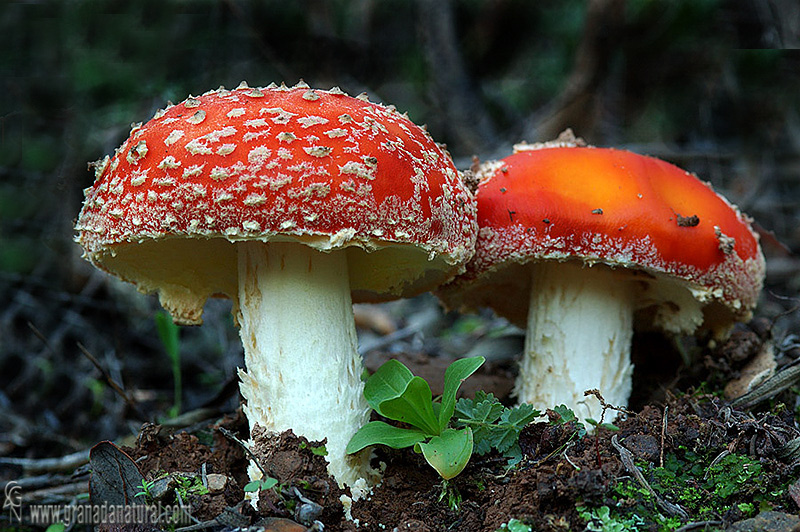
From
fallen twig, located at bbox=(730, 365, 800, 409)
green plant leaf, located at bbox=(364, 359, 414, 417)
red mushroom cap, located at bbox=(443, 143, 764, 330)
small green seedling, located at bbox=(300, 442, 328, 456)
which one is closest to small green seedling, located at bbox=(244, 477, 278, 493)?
small green seedling, located at bbox=(300, 442, 328, 456)

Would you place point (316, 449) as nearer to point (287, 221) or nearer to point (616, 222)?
point (287, 221)

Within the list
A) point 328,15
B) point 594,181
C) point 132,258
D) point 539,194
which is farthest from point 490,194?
point 328,15

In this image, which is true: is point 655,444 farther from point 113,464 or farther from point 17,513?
point 17,513

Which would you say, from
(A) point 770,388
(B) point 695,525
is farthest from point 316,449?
(A) point 770,388

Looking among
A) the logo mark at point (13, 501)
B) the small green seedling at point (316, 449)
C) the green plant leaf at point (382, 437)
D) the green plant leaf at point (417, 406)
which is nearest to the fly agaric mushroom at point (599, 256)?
the green plant leaf at point (417, 406)

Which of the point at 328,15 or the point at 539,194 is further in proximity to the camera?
the point at 328,15
